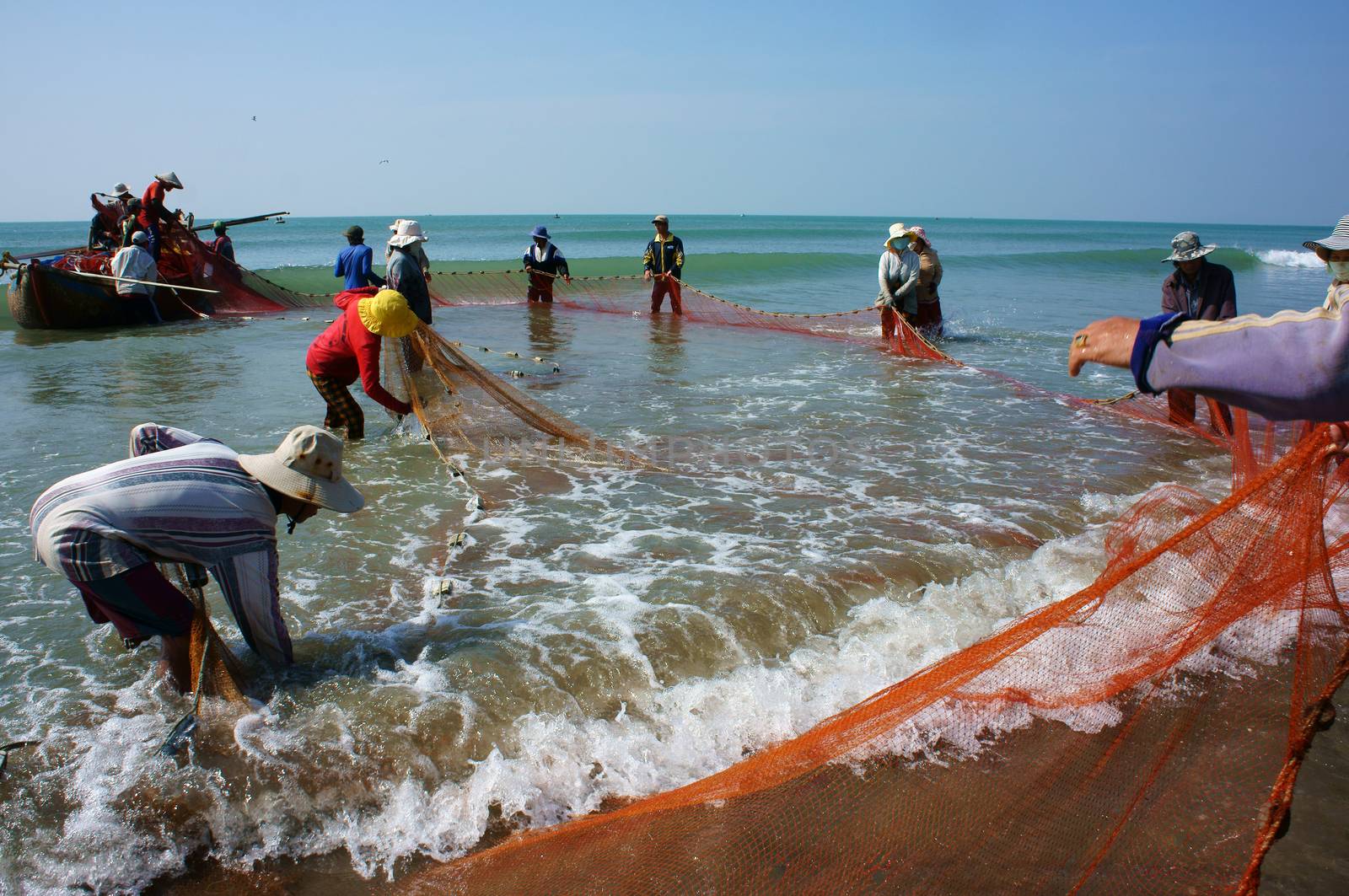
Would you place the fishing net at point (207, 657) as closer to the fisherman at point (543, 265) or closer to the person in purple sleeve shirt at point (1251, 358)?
the person in purple sleeve shirt at point (1251, 358)

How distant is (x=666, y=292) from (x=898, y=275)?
4.66 meters

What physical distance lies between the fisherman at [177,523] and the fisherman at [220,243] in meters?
12.8

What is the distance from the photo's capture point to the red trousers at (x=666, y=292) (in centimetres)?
1409

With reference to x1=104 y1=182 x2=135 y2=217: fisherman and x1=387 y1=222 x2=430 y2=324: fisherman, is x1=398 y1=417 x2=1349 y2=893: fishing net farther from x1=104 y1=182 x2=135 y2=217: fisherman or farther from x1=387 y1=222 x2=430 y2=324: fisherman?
x1=104 y1=182 x2=135 y2=217: fisherman

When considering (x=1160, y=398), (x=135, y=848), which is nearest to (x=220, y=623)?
(x=135, y=848)

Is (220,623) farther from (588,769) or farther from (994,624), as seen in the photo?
(994,624)

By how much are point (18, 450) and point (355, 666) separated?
4.56m

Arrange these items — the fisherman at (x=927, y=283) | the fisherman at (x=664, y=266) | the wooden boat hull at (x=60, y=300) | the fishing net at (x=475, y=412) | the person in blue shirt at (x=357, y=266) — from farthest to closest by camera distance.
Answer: the fisherman at (x=664, y=266) → the wooden boat hull at (x=60, y=300) → the fisherman at (x=927, y=283) → the person in blue shirt at (x=357, y=266) → the fishing net at (x=475, y=412)

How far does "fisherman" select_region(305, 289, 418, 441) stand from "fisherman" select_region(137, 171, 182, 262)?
324 inches

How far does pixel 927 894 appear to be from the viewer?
223cm

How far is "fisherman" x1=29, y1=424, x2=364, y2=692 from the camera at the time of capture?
8.30 feet

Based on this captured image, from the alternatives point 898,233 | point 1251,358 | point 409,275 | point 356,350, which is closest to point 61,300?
point 409,275

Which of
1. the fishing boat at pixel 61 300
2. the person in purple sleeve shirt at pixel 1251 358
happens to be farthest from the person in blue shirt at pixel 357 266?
the person in purple sleeve shirt at pixel 1251 358

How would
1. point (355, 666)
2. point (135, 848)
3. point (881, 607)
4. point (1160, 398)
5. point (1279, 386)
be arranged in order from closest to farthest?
point (1279, 386)
point (135, 848)
point (355, 666)
point (881, 607)
point (1160, 398)
